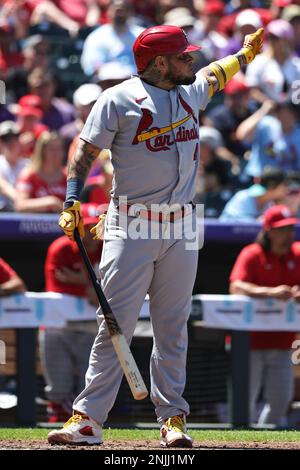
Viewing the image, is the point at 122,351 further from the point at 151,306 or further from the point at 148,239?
the point at 148,239

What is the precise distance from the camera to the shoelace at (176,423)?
18.5 feet

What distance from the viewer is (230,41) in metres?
13.3

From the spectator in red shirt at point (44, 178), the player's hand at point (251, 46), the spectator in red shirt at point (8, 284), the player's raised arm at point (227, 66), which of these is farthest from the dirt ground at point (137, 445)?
the spectator in red shirt at point (44, 178)

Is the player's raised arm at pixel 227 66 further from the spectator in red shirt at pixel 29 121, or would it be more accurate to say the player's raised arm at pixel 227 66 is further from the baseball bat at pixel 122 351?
the spectator in red shirt at pixel 29 121

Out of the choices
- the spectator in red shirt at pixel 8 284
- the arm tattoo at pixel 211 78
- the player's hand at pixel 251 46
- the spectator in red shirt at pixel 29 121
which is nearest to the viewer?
the arm tattoo at pixel 211 78

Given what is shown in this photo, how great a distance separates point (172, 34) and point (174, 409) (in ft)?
5.80

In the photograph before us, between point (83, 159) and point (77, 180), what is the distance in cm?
10

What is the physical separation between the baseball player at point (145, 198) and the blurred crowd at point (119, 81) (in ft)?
12.4

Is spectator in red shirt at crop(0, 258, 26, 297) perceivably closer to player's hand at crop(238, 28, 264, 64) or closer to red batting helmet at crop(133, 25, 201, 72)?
player's hand at crop(238, 28, 264, 64)

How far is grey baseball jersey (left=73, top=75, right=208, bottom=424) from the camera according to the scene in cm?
546

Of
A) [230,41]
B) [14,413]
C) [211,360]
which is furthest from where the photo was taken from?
[230,41]
